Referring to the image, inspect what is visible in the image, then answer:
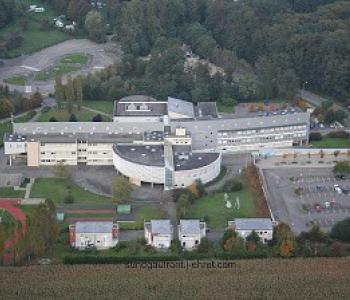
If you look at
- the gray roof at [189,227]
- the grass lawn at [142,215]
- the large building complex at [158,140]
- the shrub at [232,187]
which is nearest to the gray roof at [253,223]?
the gray roof at [189,227]

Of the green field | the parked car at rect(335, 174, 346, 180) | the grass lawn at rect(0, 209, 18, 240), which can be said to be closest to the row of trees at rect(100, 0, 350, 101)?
the green field

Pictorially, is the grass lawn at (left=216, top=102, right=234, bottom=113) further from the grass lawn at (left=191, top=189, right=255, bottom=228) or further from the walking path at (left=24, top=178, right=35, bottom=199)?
the walking path at (left=24, top=178, right=35, bottom=199)

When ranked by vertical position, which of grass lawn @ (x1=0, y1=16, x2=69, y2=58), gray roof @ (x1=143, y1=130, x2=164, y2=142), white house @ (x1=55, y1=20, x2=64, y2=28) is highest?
gray roof @ (x1=143, y1=130, x2=164, y2=142)

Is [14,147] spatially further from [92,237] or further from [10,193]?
[92,237]

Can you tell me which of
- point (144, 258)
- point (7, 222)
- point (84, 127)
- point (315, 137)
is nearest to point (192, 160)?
point (84, 127)

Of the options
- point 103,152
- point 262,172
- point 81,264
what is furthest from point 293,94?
point 81,264

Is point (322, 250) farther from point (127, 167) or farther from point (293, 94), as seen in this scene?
point (293, 94)

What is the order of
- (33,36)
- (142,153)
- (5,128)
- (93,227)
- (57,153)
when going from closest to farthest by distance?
(93,227), (142,153), (57,153), (5,128), (33,36)
